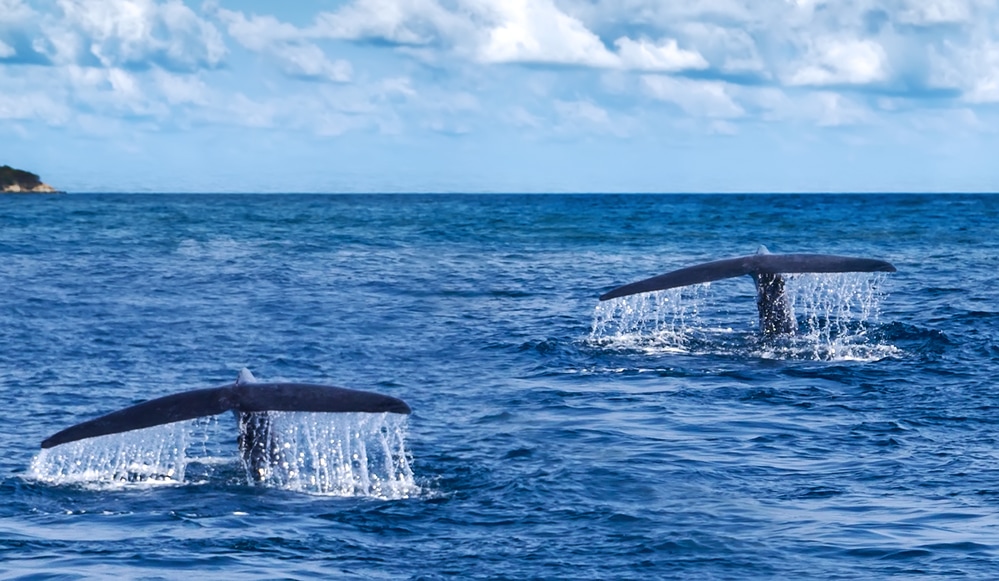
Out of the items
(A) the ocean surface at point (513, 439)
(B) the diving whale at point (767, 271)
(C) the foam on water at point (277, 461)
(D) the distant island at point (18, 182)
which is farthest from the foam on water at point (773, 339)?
(D) the distant island at point (18, 182)

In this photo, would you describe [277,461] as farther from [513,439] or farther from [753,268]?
[753,268]

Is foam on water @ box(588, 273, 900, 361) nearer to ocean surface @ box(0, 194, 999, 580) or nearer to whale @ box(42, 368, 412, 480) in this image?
ocean surface @ box(0, 194, 999, 580)

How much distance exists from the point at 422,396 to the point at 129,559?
763 centimetres

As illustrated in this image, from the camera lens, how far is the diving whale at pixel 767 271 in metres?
18.4

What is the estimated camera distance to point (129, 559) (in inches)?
393

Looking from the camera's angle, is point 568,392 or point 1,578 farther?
point 568,392

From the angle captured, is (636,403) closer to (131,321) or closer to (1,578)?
(1,578)

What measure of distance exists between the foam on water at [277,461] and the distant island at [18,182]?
173903 millimetres

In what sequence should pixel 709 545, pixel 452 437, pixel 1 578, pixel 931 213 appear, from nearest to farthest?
pixel 1 578 < pixel 709 545 < pixel 452 437 < pixel 931 213

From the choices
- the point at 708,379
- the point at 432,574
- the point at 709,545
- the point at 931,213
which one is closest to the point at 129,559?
the point at 432,574

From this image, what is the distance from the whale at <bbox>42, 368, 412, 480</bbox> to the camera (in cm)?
1108

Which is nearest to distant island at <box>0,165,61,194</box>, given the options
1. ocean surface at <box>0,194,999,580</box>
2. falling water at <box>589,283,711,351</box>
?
ocean surface at <box>0,194,999,580</box>

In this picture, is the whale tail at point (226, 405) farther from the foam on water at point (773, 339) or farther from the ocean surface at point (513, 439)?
the foam on water at point (773, 339)

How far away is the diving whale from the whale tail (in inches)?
291
